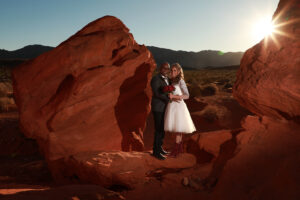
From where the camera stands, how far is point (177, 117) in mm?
4621

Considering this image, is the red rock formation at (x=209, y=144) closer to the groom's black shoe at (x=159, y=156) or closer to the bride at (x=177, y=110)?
the bride at (x=177, y=110)

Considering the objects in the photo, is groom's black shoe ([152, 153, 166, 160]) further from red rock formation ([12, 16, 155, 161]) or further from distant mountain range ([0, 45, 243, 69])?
distant mountain range ([0, 45, 243, 69])

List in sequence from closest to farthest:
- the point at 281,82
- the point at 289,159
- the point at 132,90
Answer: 1. the point at 289,159
2. the point at 281,82
3. the point at 132,90

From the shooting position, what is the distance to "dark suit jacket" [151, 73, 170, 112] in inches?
184

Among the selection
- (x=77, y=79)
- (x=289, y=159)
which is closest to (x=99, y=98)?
(x=77, y=79)

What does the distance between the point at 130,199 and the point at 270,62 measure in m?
3.40

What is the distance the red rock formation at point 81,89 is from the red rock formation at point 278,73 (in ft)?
10.7

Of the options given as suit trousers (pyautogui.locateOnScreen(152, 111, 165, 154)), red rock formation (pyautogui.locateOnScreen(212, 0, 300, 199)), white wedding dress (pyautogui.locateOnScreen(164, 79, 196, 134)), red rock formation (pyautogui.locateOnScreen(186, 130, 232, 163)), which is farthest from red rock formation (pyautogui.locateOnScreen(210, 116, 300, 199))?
suit trousers (pyautogui.locateOnScreen(152, 111, 165, 154))

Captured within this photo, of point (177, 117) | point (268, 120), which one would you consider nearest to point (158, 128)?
point (177, 117)

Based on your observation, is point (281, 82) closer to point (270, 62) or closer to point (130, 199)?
point (270, 62)

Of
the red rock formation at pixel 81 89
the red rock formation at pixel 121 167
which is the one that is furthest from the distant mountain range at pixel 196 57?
the red rock formation at pixel 121 167

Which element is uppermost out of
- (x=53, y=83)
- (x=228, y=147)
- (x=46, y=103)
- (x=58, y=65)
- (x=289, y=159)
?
(x=58, y=65)

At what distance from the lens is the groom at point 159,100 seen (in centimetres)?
468

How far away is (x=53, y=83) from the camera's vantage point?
18.1 feet
